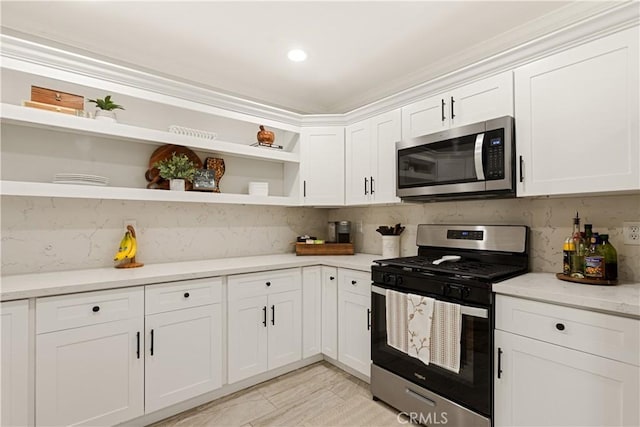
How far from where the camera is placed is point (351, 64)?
2.67m

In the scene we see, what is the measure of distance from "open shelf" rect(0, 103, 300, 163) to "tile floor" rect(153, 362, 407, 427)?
1870 millimetres

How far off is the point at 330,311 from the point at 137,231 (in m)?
1.66

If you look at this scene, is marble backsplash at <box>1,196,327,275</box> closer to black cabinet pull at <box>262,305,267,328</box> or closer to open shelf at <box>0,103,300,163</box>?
open shelf at <box>0,103,300,163</box>

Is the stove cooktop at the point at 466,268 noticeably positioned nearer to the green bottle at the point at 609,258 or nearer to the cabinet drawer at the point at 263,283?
the green bottle at the point at 609,258

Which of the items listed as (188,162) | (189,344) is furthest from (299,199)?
(189,344)

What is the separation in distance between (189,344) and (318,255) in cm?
137

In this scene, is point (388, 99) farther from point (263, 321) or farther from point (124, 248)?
point (124, 248)

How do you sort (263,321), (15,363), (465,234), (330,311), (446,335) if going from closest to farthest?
(15,363) < (446,335) < (465,234) < (263,321) < (330,311)

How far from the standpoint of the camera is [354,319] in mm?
2535

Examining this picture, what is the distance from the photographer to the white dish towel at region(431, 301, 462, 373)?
178 centimetres

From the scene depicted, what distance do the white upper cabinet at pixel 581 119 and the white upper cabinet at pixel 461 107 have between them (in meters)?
0.08

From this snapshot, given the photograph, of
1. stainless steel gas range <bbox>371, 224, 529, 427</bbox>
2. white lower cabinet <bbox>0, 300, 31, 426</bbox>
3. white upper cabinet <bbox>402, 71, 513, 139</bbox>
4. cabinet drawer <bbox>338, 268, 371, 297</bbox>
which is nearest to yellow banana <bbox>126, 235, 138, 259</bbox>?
white lower cabinet <bbox>0, 300, 31, 426</bbox>

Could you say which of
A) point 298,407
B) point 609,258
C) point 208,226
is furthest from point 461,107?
point 298,407

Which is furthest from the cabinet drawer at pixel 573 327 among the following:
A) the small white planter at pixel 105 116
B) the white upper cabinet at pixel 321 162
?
the small white planter at pixel 105 116
